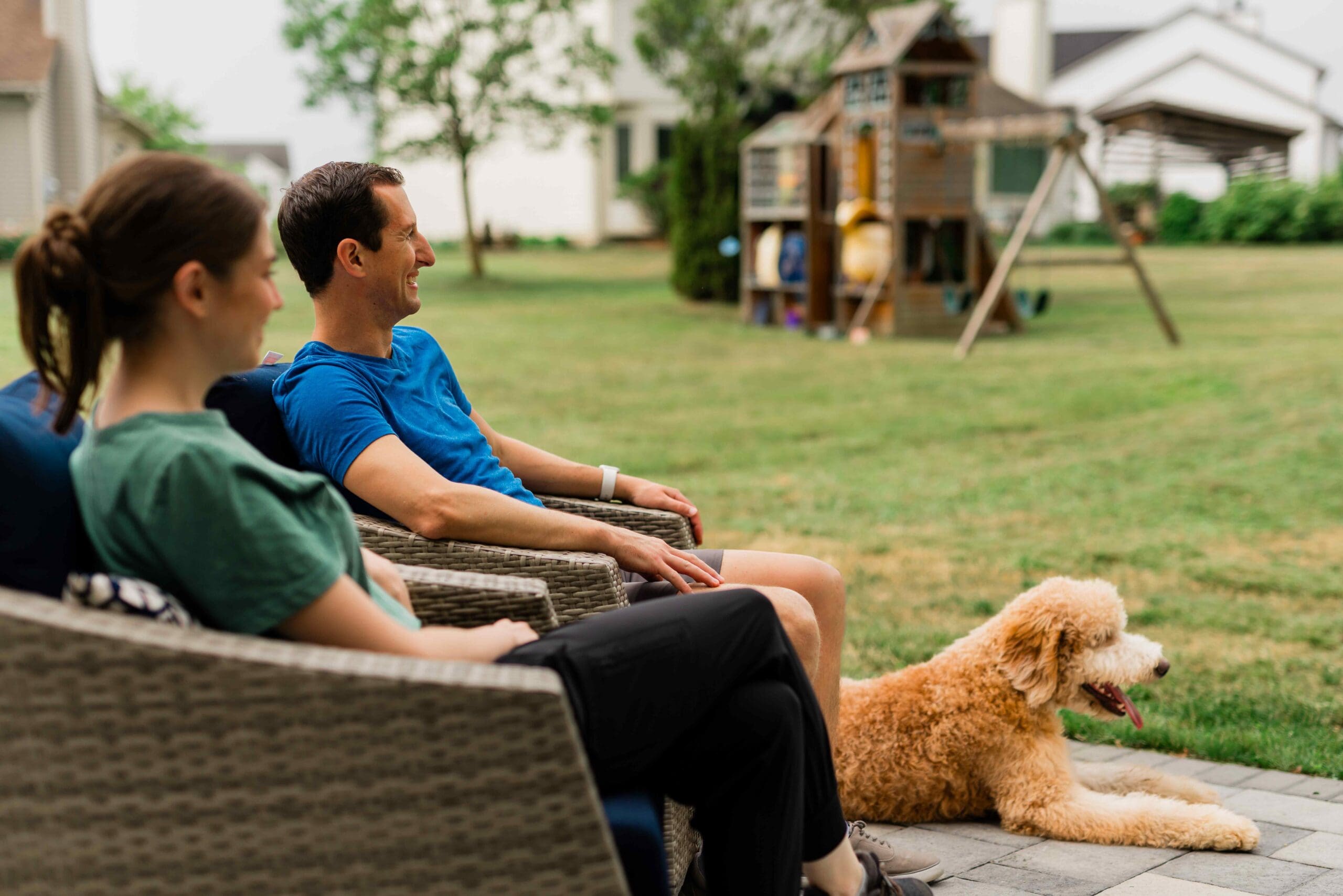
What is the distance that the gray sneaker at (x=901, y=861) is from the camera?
2814 mm

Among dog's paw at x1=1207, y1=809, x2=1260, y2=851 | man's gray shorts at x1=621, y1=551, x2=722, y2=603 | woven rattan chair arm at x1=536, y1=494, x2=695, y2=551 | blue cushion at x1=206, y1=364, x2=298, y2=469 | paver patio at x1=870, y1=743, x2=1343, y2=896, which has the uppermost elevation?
blue cushion at x1=206, y1=364, x2=298, y2=469

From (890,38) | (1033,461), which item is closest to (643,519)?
(1033,461)

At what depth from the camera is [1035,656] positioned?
3.20m

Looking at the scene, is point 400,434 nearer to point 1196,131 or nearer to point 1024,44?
point 1196,131

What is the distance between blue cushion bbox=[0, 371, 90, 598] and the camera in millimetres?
1910

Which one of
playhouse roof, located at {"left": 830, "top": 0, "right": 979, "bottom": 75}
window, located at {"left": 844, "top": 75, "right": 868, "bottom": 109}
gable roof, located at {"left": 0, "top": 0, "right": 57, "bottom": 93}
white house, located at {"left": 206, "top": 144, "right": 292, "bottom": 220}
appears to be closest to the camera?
playhouse roof, located at {"left": 830, "top": 0, "right": 979, "bottom": 75}

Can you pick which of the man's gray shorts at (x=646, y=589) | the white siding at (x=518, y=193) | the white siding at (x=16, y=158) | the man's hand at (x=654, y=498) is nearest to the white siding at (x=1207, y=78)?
the white siding at (x=518, y=193)

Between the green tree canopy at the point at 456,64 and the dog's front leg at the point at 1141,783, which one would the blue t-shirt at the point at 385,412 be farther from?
the green tree canopy at the point at 456,64

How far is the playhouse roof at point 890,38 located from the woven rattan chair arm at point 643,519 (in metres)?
13.0

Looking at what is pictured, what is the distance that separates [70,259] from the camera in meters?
1.78

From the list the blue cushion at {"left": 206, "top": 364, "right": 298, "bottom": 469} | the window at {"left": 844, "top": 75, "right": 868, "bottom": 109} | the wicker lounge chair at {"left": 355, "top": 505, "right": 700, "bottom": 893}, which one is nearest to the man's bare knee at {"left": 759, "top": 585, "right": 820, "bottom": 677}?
the wicker lounge chair at {"left": 355, "top": 505, "right": 700, "bottom": 893}

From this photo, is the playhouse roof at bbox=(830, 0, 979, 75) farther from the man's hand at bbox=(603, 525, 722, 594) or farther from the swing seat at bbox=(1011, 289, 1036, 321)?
the man's hand at bbox=(603, 525, 722, 594)

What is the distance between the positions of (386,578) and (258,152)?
86.1 m

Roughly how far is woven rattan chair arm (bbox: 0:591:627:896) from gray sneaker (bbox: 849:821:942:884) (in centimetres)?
113
